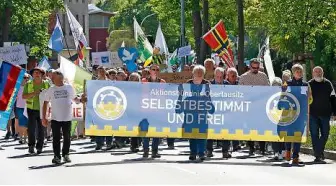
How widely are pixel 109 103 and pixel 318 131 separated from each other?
4.01 meters

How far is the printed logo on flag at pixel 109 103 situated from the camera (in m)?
16.8

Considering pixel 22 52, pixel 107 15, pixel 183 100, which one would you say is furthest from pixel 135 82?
pixel 107 15

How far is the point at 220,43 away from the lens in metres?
27.4

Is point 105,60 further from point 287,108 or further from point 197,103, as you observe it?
point 287,108

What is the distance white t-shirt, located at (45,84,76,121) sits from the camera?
16.0 m

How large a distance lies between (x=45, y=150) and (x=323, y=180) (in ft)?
25.4

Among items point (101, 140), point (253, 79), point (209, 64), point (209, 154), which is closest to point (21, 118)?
point (101, 140)

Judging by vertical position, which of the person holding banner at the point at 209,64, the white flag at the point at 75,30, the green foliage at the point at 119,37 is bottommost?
the person holding banner at the point at 209,64

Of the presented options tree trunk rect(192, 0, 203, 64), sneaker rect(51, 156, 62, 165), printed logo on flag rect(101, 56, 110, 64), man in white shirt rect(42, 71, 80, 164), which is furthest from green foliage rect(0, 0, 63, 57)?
sneaker rect(51, 156, 62, 165)

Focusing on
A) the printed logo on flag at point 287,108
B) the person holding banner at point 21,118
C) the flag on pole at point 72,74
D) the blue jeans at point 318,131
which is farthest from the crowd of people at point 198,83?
the person holding banner at point 21,118

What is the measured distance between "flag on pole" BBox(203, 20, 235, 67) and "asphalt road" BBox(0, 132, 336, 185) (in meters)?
8.77

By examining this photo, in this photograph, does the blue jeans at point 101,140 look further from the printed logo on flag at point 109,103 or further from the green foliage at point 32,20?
the green foliage at point 32,20

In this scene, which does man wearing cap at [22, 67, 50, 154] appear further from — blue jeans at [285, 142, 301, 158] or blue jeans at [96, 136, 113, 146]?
blue jeans at [285, 142, 301, 158]

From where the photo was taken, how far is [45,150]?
19484 millimetres
